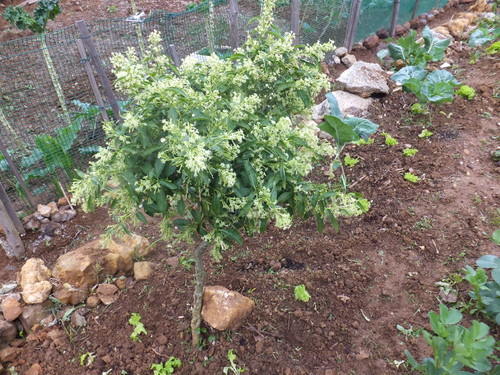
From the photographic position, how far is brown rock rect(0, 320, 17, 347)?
2.77m

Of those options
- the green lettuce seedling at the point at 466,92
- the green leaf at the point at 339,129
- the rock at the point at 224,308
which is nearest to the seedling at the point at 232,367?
the rock at the point at 224,308

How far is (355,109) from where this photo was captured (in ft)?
17.9

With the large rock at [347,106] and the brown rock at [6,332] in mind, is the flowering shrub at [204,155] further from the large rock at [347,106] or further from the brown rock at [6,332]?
the large rock at [347,106]

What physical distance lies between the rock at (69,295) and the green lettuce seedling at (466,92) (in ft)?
18.7

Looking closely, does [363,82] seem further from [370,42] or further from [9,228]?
[9,228]

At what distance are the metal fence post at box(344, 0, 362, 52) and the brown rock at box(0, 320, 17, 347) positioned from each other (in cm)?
746

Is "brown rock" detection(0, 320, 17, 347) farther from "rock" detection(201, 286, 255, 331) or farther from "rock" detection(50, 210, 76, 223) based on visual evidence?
"rock" detection(201, 286, 255, 331)

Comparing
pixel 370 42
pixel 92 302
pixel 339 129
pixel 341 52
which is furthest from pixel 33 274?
pixel 370 42

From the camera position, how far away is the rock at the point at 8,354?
8.72ft

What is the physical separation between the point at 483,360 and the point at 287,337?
126 cm

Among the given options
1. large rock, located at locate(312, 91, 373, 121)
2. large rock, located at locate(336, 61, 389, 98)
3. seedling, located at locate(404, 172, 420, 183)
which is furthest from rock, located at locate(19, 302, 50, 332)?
large rock, located at locate(336, 61, 389, 98)

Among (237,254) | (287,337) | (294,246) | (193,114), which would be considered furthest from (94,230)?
(193,114)

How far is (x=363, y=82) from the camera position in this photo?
5727mm

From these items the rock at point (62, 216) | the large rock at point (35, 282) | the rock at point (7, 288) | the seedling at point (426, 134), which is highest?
the large rock at point (35, 282)
